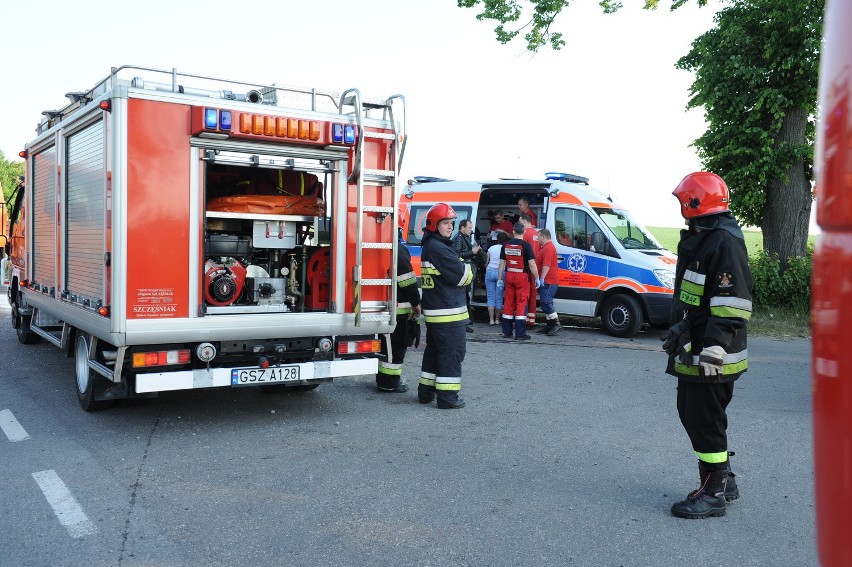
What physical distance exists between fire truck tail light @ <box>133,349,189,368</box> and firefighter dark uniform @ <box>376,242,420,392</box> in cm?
182

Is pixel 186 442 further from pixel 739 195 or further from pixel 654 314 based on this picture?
pixel 739 195

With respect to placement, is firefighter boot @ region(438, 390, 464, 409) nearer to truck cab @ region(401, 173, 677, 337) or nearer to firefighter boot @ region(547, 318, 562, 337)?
firefighter boot @ region(547, 318, 562, 337)

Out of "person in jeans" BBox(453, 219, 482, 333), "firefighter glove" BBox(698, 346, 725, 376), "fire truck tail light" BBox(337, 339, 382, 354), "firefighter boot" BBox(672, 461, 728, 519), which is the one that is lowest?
"firefighter boot" BBox(672, 461, 728, 519)

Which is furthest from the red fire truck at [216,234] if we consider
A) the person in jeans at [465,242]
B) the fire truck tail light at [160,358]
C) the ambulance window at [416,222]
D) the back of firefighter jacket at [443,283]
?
the ambulance window at [416,222]

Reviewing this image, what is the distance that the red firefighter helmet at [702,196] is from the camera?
4590 mm

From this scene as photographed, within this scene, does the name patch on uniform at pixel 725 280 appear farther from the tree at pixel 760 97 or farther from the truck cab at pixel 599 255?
the tree at pixel 760 97

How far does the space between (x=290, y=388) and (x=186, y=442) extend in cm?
199

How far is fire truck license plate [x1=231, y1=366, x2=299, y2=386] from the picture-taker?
6.27 m

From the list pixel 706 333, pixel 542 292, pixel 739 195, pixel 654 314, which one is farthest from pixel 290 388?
pixel 739 195

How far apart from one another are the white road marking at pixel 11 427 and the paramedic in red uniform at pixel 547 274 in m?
7.79

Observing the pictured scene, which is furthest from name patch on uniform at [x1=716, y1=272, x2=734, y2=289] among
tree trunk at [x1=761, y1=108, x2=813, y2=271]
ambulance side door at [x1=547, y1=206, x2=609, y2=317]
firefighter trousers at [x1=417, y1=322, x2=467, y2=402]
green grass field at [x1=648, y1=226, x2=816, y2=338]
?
tree trunk at [x1=761, y1=108, x2=813, y2=271]

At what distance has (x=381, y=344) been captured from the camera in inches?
283

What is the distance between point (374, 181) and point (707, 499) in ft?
12.1

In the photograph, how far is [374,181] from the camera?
22.4 feet
